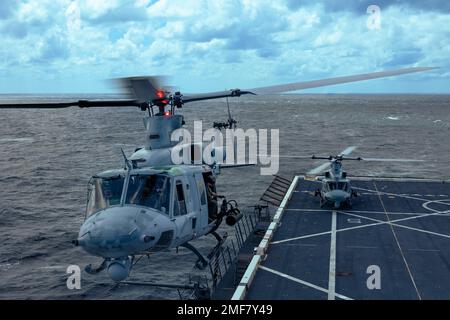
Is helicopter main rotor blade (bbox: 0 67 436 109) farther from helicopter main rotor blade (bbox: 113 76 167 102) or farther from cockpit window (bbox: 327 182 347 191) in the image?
cockpit window (bbox: 327 182 347 191)

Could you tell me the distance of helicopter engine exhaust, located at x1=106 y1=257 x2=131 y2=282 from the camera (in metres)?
15.9

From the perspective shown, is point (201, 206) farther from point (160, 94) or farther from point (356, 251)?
point (356, 251)

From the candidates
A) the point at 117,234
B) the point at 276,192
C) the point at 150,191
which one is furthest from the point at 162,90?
the point at 276,192

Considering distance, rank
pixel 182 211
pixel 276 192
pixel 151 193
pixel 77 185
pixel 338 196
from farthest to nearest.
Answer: pixel 77 185 → pixel 276 192 → pixel 338 196 → pixel 182 211 → pixel 151 193

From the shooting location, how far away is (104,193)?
17.7 metres

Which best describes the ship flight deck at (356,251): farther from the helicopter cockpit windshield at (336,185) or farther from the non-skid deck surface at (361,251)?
the helicopter cockpit windshield at (336,185)

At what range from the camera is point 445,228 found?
109ft

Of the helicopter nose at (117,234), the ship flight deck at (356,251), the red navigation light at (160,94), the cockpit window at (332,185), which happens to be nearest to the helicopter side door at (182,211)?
the helicopter nose at (117,234)

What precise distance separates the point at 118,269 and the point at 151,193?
3.07m

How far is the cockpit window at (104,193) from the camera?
57.4 ft

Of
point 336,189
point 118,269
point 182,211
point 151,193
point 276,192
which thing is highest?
point 151,193

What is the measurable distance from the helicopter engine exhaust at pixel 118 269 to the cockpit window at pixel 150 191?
2156mm

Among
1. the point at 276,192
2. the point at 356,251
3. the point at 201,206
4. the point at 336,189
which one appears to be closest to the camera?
the point at 201,206
